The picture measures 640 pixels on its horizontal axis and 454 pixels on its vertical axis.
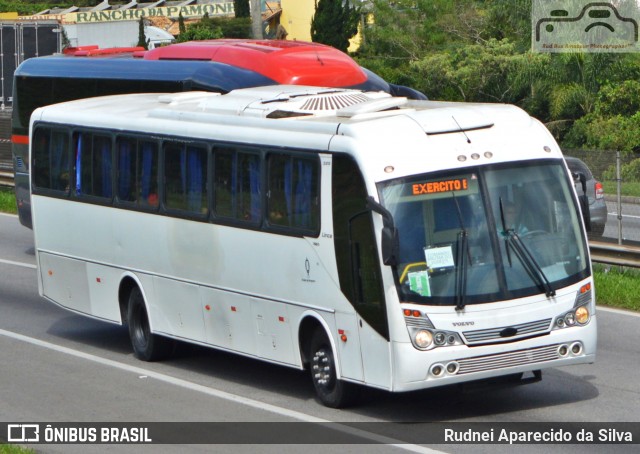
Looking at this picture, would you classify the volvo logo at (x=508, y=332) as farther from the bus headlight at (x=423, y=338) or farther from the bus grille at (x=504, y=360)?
the bus headlight at (x=423, y=338)

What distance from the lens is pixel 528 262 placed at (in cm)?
1084

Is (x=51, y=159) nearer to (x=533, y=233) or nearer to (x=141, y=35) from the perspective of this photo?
(x=533, y=233)

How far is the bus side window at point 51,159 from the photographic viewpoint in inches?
622

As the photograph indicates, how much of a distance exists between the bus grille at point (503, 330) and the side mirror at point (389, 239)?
2.81 ft

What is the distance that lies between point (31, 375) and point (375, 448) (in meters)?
4.98

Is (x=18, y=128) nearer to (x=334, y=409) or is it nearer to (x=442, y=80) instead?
(x=334, y=409)

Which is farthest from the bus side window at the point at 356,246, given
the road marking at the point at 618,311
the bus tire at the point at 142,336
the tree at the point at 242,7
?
the tree at the point at 242,7

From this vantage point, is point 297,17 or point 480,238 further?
point 297,17

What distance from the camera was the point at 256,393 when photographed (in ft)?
40.9

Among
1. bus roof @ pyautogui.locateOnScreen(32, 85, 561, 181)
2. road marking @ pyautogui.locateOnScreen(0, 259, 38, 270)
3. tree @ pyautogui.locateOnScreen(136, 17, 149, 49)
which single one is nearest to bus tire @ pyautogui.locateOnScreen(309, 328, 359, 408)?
bus roof @ pyautogui.locateOnScreen(32, 85, 561, 181)

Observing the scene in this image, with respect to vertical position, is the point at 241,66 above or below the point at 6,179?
above

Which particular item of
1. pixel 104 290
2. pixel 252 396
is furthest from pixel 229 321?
pixel 104 290

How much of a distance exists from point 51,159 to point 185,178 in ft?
10.7

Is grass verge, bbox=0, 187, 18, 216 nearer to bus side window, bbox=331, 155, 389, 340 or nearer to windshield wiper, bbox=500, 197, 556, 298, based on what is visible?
bus side window, bbox=331, 155, 389, 340
